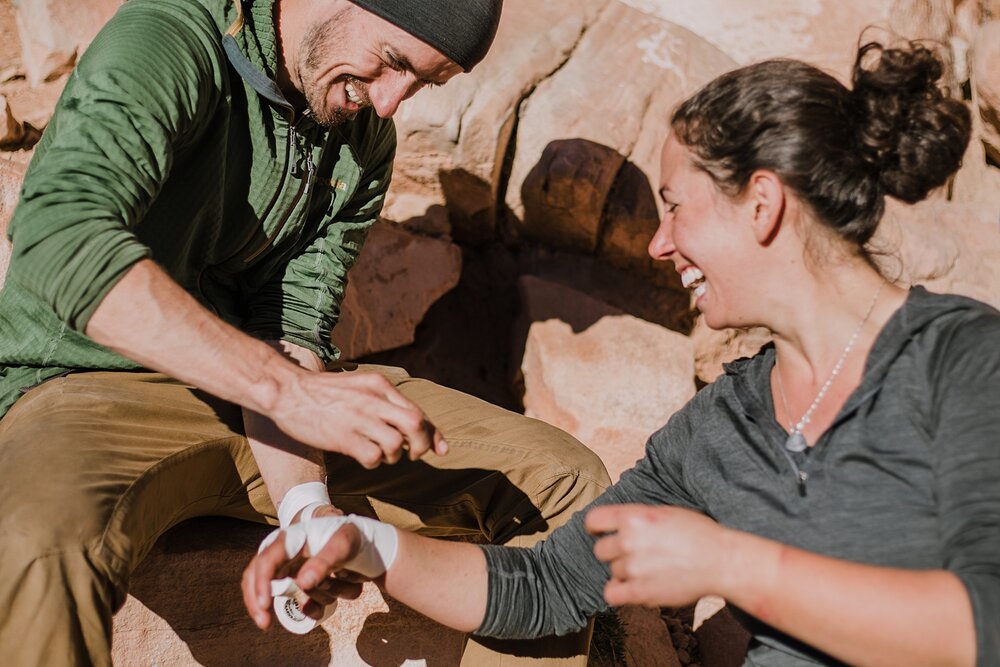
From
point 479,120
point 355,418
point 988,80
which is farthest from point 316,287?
point 988,80

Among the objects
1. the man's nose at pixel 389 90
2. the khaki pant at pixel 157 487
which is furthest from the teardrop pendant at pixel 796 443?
the man's nose at pixel 389 90

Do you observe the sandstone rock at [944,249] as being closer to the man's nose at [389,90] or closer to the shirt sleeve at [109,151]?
the man's nose at [389,90]

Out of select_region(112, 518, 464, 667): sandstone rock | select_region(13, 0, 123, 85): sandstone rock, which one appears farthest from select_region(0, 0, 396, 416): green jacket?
select_region(13, 0, 123, 85): sandstone rock

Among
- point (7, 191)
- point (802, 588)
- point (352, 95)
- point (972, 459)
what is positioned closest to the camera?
point (802, 588)

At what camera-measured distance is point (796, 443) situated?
1.82m

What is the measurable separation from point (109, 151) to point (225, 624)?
1.24 m

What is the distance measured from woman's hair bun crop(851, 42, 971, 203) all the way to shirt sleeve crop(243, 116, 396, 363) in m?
1.50

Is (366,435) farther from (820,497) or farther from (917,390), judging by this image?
(917,390)

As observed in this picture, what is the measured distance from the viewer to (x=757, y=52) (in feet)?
16.3

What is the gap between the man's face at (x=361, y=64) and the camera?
7.67 feet

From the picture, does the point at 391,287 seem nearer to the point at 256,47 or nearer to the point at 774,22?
the point at 256,47


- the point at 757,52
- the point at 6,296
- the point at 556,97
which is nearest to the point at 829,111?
the point at 6,296

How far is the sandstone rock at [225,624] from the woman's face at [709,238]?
1.28 m

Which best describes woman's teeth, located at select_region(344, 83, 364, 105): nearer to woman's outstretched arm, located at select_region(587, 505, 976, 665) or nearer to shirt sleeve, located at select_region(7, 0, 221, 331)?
shirt sleeve, located at select_region(7, 0, 221, 331)
